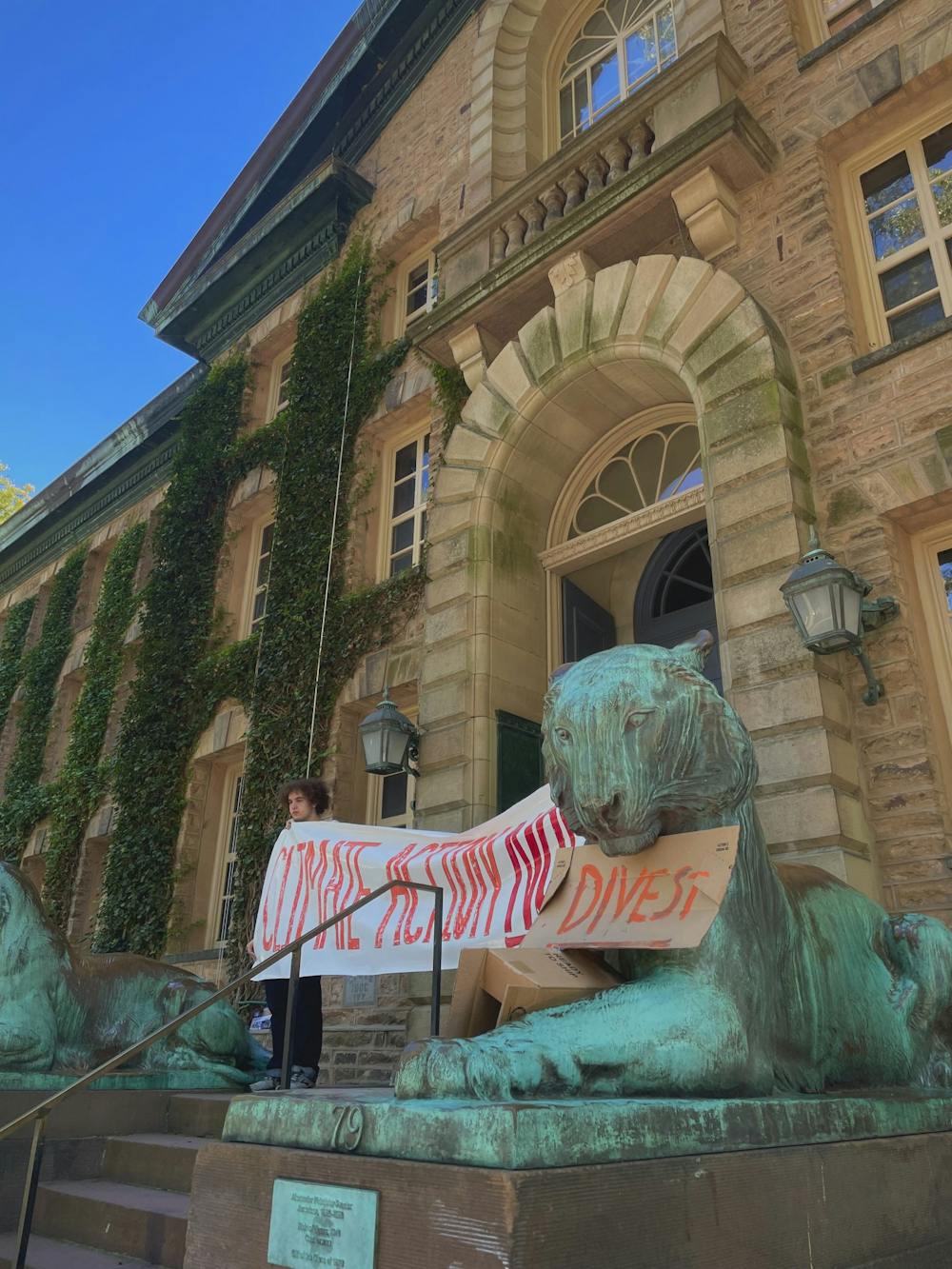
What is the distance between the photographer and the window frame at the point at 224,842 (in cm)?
1199

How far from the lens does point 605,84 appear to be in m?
11.0

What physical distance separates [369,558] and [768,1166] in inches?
400

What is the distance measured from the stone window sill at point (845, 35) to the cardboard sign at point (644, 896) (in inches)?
322

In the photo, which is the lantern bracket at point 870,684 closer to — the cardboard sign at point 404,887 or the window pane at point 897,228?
the cardboard sign at point 404,887

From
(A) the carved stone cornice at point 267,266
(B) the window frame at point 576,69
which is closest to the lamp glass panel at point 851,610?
(B) the window frame at point 576,69

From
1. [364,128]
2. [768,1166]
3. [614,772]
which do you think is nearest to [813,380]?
[614,772]

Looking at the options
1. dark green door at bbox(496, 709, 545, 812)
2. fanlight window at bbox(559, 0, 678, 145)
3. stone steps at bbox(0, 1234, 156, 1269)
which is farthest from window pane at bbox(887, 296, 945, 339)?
stone steps at bbox(0, 1234, 156, 1269)

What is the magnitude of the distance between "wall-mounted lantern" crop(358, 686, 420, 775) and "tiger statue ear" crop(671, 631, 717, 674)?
5.53 metres

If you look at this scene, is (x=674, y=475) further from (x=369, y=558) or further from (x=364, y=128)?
(x=364, y=128)

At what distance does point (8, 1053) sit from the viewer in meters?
4.85

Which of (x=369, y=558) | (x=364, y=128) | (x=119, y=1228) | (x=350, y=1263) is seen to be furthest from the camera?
(x=364, y=128)

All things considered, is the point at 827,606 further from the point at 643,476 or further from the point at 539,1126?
the point at 539,1126

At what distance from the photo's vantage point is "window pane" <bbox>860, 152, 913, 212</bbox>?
299 inches

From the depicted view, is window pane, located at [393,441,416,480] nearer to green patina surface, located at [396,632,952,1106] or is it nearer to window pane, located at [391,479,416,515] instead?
window pane, located at [391,479,416,515]
